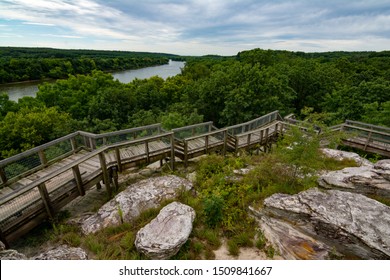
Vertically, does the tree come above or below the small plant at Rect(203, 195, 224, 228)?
below

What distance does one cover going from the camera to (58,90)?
25812 millimetres

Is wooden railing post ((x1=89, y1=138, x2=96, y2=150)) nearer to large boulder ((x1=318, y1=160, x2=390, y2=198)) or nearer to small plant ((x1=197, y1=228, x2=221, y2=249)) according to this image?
small plant ((x1=197, y1=228, x2=221, y2=249))

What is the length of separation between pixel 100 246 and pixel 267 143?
9114mm

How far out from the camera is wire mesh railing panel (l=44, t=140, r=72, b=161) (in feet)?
21.7

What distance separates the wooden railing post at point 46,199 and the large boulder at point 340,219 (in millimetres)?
5108

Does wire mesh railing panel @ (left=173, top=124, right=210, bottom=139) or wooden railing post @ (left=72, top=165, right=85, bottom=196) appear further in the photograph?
wire mesh railing panel @ (left=173, top=124, right=210, bottom=139)

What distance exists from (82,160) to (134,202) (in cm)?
182

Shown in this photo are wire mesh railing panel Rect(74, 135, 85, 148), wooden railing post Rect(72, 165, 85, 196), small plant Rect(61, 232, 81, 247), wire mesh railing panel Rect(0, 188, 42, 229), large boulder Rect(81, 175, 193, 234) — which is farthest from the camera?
wire mesh railing panel Rect(74, 135, 85, 148)

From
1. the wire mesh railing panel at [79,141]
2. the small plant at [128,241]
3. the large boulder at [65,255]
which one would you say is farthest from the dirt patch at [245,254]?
the wire mesh railing panel at [79,141]

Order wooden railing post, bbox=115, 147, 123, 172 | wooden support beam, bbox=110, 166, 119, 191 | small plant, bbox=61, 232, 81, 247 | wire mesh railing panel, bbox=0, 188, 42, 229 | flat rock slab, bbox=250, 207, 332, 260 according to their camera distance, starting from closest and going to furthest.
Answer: flat rock slab, bbox=250, 207, 332, 260
small plant, bbox=61, 232, 81, 247
wire mesh railing panel, bbox=0, 188, 42, 229
wooden railing post, bbox=115, 147, 123, 172
wooden support beam, bbox=110, 166, 119, 191

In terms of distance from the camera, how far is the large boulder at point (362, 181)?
188 inches

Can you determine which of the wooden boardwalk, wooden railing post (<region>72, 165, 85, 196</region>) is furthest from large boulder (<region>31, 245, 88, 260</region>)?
A: wooden railing post (<region>72, 165, 85, 196</region>)

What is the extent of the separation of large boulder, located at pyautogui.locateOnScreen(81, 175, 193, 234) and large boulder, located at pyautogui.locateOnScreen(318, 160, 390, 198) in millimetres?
3702

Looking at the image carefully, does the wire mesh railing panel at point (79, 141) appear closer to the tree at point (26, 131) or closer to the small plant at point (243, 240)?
the small plant at point (243, 240)
